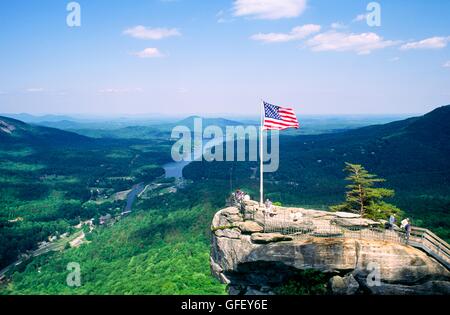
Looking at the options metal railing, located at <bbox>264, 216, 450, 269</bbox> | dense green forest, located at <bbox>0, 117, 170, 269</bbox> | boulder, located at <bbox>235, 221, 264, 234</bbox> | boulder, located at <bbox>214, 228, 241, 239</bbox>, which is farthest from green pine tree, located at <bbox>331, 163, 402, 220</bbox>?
dense green forest, located at <bbox>0, 117, 170, 269</bbox>

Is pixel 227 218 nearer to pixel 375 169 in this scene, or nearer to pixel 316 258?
pixel 316 258

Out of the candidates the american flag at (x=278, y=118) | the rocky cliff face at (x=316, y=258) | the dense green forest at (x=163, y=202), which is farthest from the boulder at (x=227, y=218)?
the american flag at (x=278, y=118)

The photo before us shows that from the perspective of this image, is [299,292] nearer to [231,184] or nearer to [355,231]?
[355,231]

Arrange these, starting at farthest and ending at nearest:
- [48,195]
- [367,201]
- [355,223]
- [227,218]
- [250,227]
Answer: [48,195] < [367,201] < [227,218] < [250,227] < [355,223]

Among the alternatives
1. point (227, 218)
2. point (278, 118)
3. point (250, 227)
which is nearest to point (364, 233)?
point (250, 227)

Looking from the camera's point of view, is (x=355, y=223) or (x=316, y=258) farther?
(x=355, y=223)

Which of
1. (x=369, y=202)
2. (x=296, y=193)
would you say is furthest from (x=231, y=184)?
(x=369, y=202)
